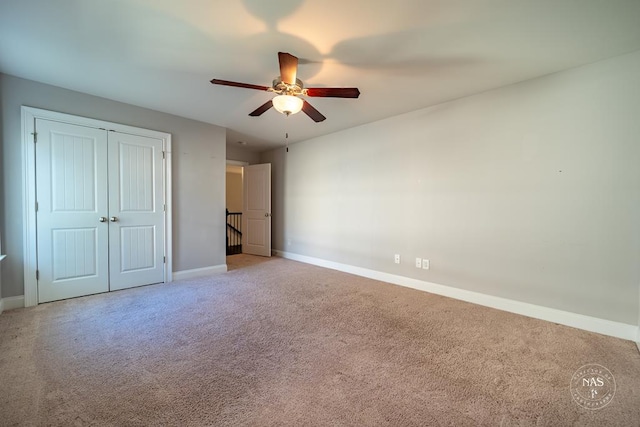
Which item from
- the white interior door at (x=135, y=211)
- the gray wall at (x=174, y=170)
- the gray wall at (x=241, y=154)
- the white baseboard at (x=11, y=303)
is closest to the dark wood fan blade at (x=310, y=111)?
the gray wall at (x=174, y=170)

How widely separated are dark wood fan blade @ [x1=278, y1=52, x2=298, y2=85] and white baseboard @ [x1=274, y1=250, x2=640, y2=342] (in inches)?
119

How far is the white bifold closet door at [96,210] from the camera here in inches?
113

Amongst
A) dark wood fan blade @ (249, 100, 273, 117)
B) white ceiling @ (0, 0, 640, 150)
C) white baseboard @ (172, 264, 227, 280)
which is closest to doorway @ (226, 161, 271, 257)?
white baseboard @ (172, 264, 227, 280)

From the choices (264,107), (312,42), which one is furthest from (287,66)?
(264,107)

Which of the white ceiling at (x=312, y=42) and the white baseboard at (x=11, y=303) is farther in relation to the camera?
the white baseboard at (x=11, y=303)

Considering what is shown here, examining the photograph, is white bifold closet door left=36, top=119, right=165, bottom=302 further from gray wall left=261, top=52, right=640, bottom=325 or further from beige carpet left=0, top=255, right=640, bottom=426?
gray wall left=261, top=52, right=640, bottom=325

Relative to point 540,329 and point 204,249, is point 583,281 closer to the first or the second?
point 540,329

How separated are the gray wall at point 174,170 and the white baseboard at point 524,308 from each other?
274 cm

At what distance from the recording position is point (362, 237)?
13.8 feet

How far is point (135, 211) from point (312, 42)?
320cm

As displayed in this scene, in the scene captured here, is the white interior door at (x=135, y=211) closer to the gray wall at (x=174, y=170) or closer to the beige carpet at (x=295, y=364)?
the gray wall at (x=174, y=170)

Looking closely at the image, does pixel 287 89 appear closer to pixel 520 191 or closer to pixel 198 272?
pixel 520 191

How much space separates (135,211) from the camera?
11.3 ft

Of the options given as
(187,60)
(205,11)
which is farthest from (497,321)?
(187,60)
